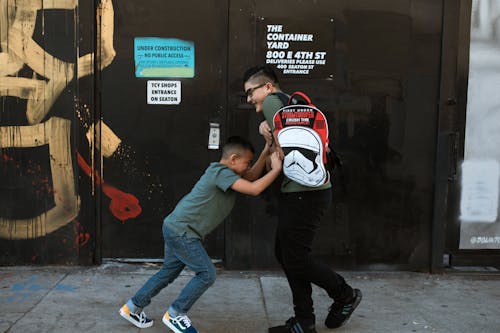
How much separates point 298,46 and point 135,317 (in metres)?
2.64

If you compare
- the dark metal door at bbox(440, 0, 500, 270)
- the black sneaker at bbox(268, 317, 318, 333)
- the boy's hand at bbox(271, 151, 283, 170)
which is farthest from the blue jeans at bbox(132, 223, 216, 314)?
the dark metal door at bbox(440, 0, 500, 270)

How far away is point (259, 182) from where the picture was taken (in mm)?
3281

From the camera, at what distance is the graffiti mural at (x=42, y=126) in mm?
4723

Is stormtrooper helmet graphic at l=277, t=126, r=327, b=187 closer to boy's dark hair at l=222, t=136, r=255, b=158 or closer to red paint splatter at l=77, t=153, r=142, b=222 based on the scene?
boy's dark hair at l=222, t=136, r=255, b=158

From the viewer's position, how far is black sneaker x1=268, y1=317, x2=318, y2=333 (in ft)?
11.5

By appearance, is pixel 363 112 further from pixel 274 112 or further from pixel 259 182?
pixel 259 182

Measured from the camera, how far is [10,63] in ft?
15.6

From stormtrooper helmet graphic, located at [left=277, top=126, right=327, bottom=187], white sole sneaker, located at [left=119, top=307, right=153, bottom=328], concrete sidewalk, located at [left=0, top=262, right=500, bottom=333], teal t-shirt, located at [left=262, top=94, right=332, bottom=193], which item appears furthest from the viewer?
concrete sidewalk, located at [left=0, top=262, right=500, bottom=333]

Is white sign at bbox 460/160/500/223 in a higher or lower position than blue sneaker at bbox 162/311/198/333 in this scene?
higher

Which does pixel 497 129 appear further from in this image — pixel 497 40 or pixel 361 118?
pixel 361 118

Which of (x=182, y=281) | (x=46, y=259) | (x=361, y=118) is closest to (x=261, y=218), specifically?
(x=182, y=281)

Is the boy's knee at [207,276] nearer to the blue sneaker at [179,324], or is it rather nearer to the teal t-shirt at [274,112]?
the blue sneaker at [179,324]

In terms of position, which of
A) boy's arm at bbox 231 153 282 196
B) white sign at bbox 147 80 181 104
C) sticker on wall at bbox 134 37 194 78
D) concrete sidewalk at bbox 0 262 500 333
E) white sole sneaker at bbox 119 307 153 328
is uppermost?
sticker on wall at bbox 134 37 194 78

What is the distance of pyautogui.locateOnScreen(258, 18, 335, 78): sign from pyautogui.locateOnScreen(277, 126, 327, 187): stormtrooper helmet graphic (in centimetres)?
161
